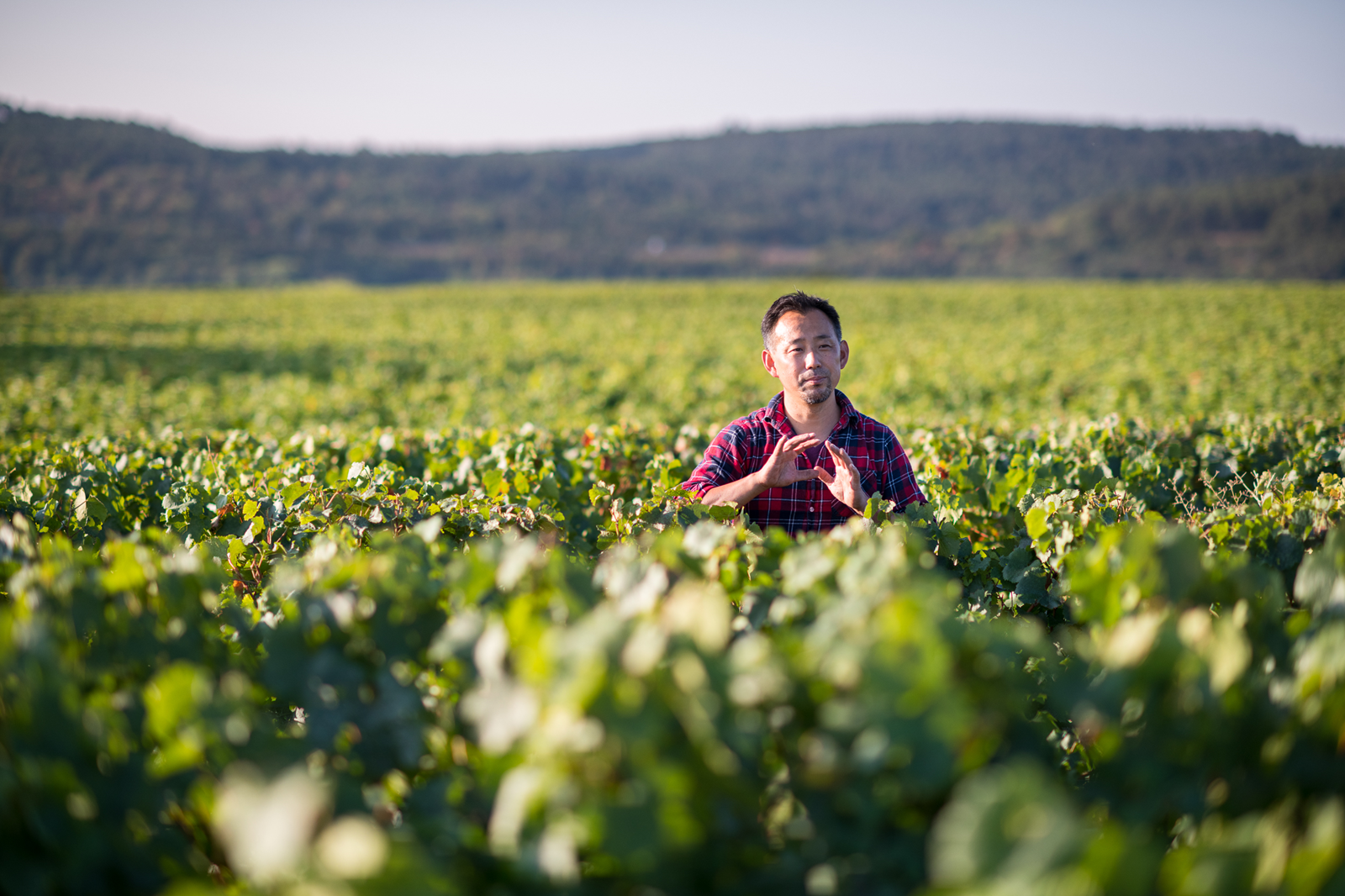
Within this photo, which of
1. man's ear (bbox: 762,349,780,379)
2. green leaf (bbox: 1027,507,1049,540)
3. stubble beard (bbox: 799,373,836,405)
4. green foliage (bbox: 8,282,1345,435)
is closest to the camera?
green leaf (bbox: 1027,507,1049,540)

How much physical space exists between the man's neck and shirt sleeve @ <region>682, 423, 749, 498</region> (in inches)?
10.8

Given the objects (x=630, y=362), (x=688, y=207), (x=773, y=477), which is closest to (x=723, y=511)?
(x=773, y=477)

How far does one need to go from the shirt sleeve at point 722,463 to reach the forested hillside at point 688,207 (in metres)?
92.0

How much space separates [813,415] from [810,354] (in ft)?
1.00

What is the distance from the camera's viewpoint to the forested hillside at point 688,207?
86312 millimetres

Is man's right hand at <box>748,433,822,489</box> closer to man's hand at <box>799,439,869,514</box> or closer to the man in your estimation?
man's hand at <box>799,439,869,514</box>

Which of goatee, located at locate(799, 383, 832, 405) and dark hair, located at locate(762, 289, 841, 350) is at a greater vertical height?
dark hair, located at locate(762, 289, 841, 350)

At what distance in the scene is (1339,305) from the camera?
28547 mm

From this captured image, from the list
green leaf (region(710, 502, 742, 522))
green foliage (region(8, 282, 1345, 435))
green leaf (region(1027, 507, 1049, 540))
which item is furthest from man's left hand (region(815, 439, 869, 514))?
green foliage (region(8, 282, 1345, 435))

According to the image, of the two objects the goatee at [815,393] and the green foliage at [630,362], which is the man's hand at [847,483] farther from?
the green foliage at [630,362]

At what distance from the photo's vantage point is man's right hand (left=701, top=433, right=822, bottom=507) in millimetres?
3092

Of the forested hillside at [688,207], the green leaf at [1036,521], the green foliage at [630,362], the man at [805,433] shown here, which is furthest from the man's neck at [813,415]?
the forested hillside at [688,207]

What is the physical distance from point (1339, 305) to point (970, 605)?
115ft

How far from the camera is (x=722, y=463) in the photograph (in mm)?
3566
